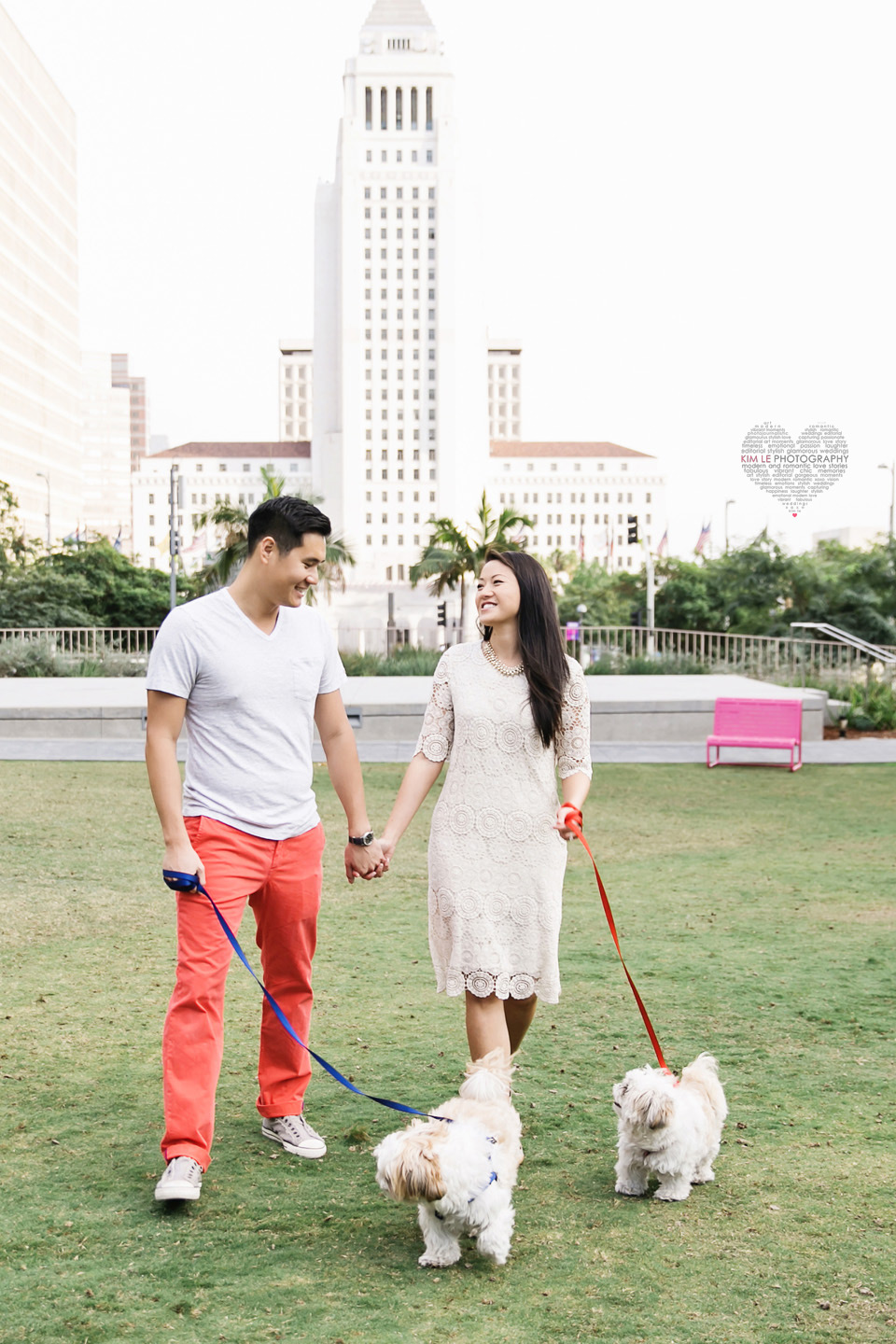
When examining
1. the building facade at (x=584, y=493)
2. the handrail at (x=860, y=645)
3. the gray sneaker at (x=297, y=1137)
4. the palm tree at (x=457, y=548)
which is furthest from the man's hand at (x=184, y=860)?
the building facade at (x=584, y=493)

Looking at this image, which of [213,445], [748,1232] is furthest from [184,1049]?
[213,445]

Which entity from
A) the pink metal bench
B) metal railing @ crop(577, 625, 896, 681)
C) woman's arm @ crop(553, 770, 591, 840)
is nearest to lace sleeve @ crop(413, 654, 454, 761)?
woman's arm @ crop(553, 770, 591, 840)

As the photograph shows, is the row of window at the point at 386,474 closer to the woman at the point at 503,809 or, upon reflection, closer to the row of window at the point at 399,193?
the row of window at the point at 399,193

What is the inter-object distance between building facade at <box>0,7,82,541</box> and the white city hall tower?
2850cm

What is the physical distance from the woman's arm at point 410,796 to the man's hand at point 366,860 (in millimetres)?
29

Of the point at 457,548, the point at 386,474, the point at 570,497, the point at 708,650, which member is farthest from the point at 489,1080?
the point at 570,497

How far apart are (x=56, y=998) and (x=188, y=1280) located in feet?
9.21

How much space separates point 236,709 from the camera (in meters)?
3.74

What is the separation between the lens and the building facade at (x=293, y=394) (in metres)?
182

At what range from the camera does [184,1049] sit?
3.59m

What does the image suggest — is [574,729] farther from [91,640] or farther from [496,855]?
[91,640]

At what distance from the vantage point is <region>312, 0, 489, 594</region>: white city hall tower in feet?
369

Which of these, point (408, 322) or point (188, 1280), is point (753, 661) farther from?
point (408, 322)

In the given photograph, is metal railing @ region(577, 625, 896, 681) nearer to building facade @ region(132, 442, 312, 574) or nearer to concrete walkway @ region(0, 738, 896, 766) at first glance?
concrete walkway @ region(0, 738, 896, 766)
